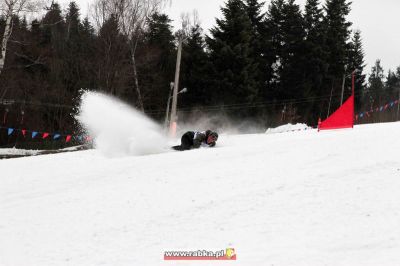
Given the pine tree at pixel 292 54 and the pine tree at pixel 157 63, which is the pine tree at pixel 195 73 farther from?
the pine tree at pixel 292 54

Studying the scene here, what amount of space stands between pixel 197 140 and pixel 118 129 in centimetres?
306

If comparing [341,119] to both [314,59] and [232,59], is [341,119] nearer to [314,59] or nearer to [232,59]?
[232,59]

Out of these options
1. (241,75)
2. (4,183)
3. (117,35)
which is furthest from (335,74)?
(4,183)

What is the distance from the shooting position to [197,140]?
16750 millimetres

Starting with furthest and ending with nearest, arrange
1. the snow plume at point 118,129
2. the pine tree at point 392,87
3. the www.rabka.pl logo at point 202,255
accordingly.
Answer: the pine tree at point 392,87 < the snow plume at point 118,129 < the www.rabka.pl logo at point 202,255

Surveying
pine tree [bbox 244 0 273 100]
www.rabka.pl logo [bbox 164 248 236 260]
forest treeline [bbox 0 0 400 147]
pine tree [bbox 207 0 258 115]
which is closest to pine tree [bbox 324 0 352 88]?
forest treeline [bbox 0 0 400 147]

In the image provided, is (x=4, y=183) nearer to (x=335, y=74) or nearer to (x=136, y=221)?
(x=136, y=221)

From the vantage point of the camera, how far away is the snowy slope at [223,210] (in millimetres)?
6773

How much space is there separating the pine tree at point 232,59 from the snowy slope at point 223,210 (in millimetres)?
26468

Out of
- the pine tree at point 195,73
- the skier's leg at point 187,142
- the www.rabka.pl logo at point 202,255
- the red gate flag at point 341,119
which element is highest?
the pine tree at point 195,73

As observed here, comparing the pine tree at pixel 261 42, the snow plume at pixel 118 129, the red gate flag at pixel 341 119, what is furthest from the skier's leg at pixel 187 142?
the pine tree at pixel 261 42

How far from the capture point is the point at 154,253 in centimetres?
694

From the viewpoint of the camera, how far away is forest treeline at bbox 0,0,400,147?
38.5 meters

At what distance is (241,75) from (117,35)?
11.0 m
